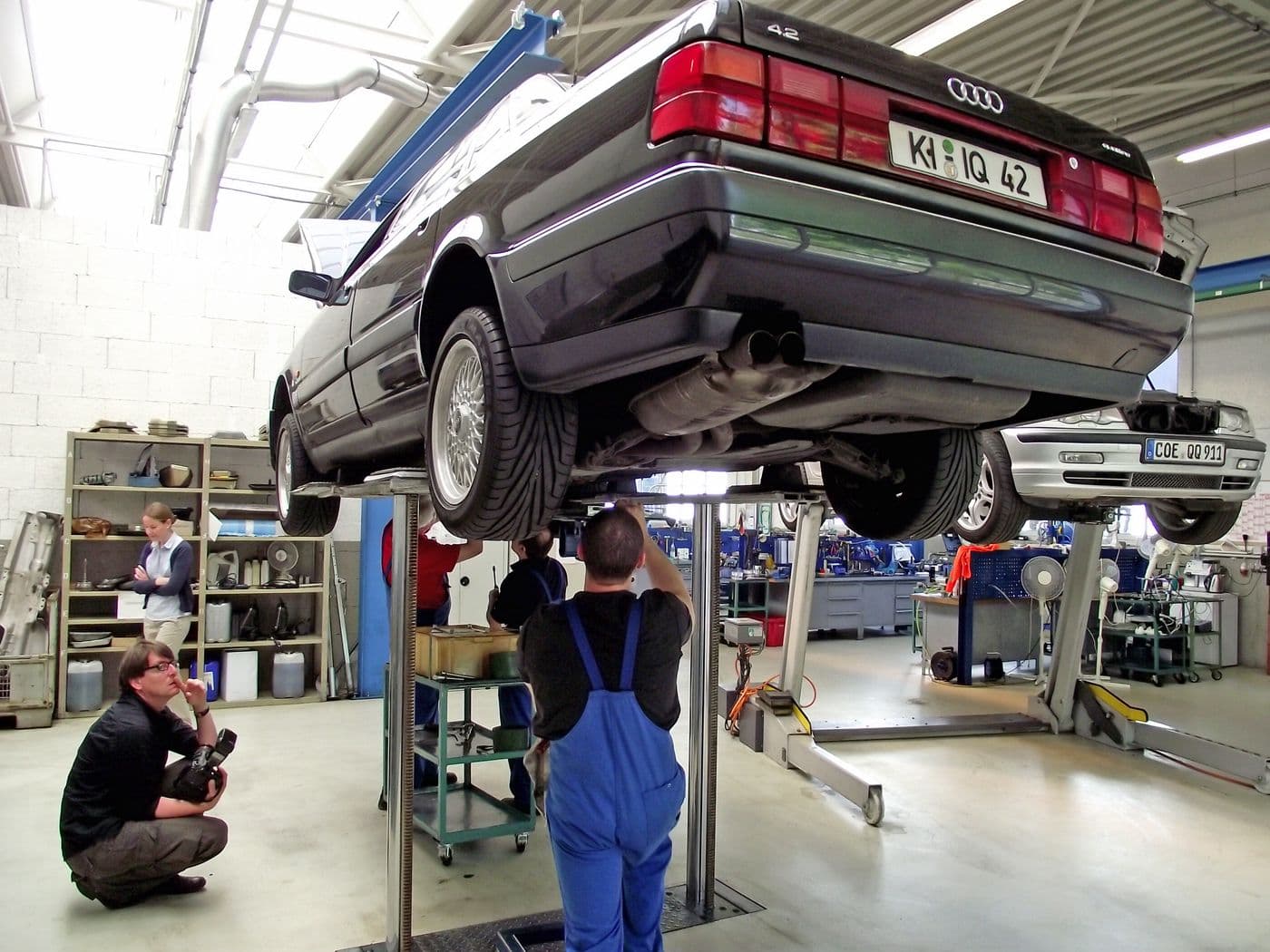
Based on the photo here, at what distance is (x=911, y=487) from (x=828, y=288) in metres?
1.28

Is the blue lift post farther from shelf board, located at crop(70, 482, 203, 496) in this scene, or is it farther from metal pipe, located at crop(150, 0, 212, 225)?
shelf board, located at crop(70, 482, 203, 496)

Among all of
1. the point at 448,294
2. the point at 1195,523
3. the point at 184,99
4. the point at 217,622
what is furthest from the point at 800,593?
the point at 184,99

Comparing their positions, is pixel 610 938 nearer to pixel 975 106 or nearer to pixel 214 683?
pixel 975 106

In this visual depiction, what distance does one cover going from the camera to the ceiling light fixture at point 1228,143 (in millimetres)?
8062

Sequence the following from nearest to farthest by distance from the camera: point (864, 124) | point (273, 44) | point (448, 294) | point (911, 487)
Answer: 1. point (864, 124)
2. point (448, 294)
3. point (911, 487)
4. point (273, 44)

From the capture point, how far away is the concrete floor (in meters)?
3.27

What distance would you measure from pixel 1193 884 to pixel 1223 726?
3.55 meters

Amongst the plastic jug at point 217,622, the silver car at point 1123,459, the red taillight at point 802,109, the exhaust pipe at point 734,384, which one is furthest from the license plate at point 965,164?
the plastic jug at point 217,622

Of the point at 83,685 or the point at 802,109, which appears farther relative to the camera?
the point at 83,685

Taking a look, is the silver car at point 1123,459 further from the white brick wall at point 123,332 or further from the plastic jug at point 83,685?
the plastic jug at point 83,685

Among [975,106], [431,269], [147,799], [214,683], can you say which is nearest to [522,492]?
[431,269]

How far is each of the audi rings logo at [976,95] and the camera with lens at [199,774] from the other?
3.20 metres

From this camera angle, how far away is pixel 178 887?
3.48 metres

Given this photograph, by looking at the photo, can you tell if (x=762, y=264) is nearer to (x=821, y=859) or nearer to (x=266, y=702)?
(x=821, y=859)
